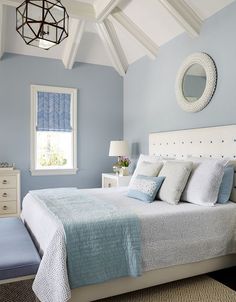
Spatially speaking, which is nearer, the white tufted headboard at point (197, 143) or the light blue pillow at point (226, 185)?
the light blue pillow at point (226, 185)

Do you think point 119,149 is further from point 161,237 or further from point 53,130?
point 161,237

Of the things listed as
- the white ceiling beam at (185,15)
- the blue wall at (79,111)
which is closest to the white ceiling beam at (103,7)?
the white ceiling beam at (185,15)

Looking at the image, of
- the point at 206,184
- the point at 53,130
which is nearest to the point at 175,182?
the point at 206,184

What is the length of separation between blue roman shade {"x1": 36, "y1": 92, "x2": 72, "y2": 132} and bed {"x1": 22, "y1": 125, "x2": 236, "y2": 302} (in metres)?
2.30

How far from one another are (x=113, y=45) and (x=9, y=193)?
2944 millimetres

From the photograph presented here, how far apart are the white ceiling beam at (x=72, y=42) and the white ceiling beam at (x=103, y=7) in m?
0.28

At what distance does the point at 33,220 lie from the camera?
259 centimetres

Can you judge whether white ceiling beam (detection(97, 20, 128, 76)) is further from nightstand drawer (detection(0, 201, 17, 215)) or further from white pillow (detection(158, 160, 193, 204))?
nightstand drawer (detection(0, 201, 17, 215))

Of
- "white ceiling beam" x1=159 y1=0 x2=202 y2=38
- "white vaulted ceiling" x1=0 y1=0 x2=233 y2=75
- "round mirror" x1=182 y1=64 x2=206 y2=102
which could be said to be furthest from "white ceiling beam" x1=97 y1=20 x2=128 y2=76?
"round mirror" x1=182 y1=64 x2=206 y2=102

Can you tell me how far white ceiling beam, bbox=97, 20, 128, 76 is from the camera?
168 inches

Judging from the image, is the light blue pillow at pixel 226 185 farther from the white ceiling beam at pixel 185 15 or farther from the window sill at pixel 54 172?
the window sill at pixel 54 172

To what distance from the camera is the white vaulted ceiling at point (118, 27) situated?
3.36 metres

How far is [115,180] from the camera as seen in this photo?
4574 mm

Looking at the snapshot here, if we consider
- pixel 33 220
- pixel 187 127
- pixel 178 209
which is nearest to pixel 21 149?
pixel 33 220
